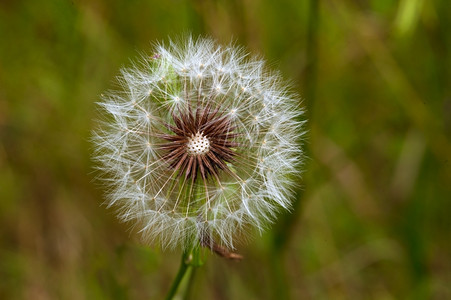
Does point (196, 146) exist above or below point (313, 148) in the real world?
below

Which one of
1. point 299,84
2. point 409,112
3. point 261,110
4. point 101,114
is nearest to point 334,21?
point 299,84

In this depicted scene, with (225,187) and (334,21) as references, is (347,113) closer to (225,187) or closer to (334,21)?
(334,21)

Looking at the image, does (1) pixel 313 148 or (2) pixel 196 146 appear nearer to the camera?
(2) pixel 196 146

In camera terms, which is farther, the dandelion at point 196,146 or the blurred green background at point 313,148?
the blurred green background at point 313,148

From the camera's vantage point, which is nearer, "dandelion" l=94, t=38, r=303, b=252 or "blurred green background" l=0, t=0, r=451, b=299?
"dandelion" l=94, t=38, r=303, b=252
